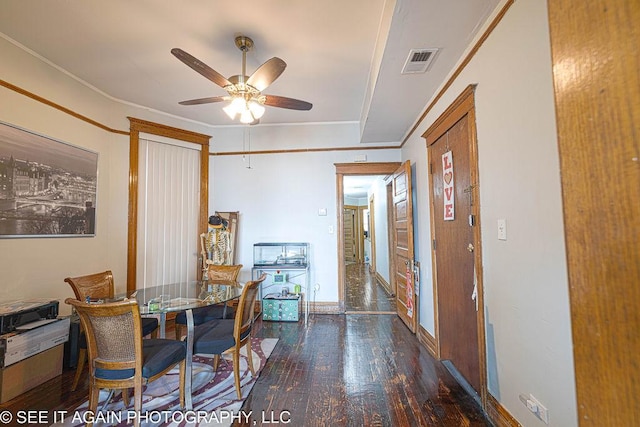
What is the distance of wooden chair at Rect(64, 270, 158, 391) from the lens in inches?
88.3

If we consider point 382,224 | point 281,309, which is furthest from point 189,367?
point 382,224

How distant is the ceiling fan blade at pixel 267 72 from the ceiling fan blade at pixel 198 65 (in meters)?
0.23

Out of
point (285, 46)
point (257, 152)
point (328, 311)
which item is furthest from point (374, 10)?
point (328, 311)

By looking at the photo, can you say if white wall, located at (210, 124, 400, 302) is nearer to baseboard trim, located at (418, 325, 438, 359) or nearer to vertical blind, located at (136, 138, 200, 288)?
vertical blind, located at (136, 138, 200, 288)

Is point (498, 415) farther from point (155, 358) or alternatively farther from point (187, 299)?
point (187, 299)

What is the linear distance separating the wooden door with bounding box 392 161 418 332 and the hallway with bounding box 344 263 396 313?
0.55 meters

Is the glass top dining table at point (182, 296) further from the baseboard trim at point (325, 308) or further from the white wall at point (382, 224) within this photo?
the white wall at point (382, 224)

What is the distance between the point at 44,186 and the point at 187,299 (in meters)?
1.84

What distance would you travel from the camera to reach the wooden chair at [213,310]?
2.64m

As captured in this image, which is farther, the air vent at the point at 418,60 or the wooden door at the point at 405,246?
the wooden door at the point at 405,246

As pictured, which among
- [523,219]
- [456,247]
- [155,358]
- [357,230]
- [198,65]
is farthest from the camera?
[357,230]

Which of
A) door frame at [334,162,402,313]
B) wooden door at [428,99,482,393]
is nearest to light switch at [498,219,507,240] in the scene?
wooden door at [428,99,482,393]

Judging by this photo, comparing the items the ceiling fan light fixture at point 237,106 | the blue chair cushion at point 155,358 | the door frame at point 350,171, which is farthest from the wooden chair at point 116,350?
the door frame at point 350,171

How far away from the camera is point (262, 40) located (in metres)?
2.43
